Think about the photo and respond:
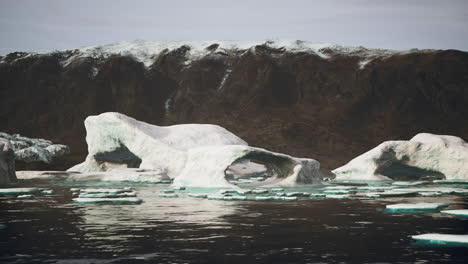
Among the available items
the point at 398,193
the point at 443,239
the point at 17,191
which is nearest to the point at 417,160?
the point at 398,193

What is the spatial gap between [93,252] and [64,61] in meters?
148

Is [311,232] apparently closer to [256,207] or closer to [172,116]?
[256,207]

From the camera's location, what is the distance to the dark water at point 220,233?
12375 millimetres

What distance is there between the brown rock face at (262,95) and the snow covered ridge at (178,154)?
5336 centimetres

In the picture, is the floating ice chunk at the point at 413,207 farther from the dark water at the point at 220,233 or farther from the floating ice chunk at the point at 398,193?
the floating ice chunk at the point at 398,193

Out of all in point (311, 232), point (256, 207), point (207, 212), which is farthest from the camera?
point (256, 207)

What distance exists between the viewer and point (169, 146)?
5325 centimetres

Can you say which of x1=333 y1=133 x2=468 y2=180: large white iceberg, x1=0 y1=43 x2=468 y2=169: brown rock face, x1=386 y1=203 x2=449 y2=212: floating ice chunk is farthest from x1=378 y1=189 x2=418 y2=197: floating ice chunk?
x1=0 y1=43 x2=468 y2=169: brown rock face

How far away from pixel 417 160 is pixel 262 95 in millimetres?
86125

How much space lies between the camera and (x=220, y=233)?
52.2 ft

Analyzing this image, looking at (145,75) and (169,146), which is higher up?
(145,75)

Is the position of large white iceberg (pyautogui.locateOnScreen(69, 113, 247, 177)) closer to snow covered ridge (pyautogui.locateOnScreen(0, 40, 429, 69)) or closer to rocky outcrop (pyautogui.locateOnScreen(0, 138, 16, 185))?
rocky outcrop (pyautogui.locateOnScreen(0, 138, 16, 185))

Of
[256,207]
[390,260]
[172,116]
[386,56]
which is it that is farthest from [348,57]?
[390,260]

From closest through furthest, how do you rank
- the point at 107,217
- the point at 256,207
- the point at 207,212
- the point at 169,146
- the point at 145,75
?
1. the point at 107,217
2. the point at 207,212
3. the point at 256,207
4. the point at 169,146
5. the point at 145,75
